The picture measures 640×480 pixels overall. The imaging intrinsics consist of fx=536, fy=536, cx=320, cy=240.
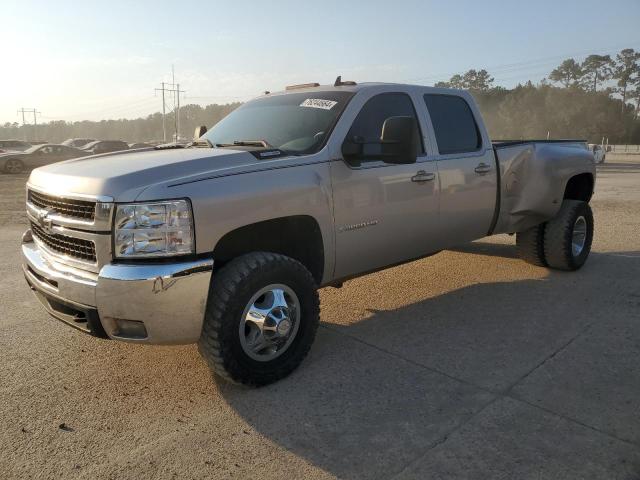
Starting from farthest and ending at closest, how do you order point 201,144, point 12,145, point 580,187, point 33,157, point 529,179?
point 12,145 < point 33,157 < point 580,187 < point 529,179 < point 201,144

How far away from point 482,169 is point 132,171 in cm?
318

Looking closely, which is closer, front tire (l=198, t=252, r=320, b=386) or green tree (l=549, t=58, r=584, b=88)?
front tire (l=198, t=252, r=320, b=386)

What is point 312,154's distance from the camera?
11.7ft

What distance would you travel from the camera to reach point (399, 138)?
3590 mm

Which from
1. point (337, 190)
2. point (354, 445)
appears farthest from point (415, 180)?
point (354, 445)

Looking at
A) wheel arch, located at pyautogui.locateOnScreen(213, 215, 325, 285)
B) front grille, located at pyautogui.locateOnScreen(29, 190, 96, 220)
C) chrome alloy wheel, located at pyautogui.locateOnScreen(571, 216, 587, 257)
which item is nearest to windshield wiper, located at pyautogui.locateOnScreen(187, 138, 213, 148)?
wheel arch, located at pyautogui.locateOnScreen(213, 215, 325, 285)

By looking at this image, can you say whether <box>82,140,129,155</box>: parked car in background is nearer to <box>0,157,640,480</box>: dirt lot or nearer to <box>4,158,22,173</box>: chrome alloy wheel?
<box>4,158,22,173</box>: chrome alloy wheel

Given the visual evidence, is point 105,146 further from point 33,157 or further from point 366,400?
point 366,400

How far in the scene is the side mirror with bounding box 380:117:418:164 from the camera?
3592 mm

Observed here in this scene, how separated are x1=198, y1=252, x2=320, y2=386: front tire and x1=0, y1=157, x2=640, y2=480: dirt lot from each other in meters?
0.17

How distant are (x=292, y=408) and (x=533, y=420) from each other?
133 cm

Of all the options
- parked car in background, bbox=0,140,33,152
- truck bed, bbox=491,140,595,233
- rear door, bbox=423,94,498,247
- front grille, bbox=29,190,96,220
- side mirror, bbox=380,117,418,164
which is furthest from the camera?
parked car in background, bbox=0,140,33,152

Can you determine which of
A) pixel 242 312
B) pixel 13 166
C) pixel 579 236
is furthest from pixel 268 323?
pixel 13 166

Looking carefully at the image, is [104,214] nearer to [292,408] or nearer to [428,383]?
[292,408]
